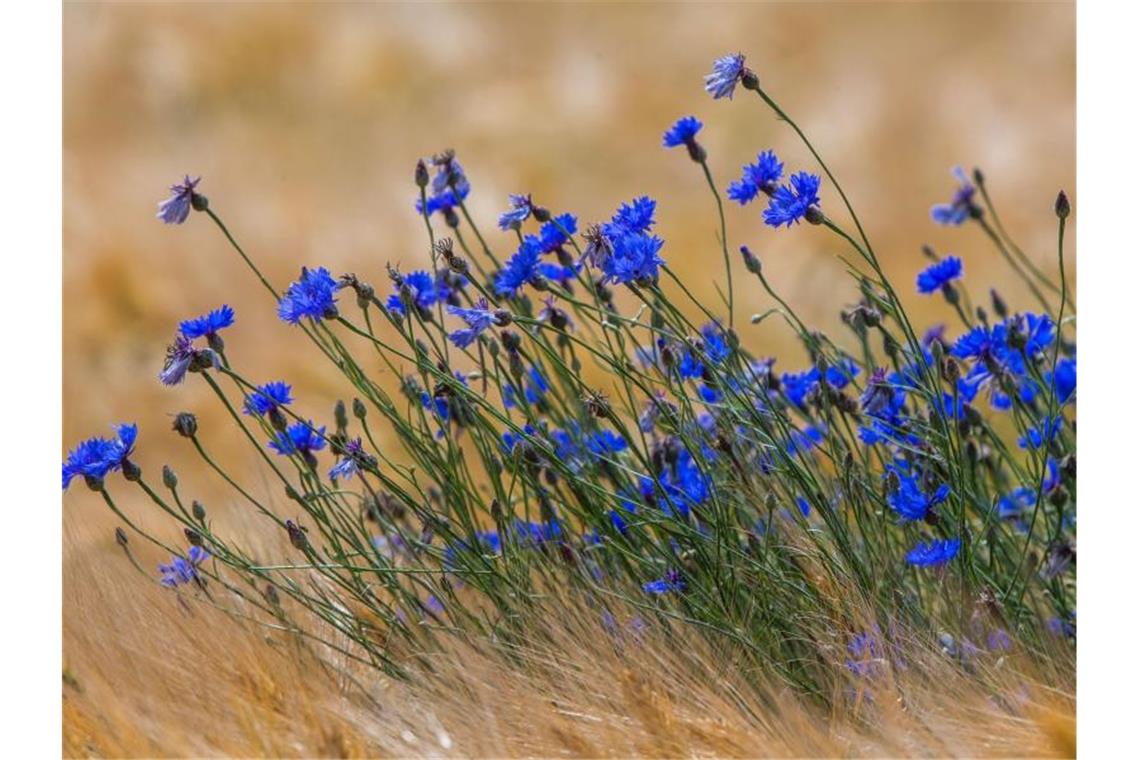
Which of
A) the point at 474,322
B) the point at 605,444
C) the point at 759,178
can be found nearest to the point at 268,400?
the point at 474,322

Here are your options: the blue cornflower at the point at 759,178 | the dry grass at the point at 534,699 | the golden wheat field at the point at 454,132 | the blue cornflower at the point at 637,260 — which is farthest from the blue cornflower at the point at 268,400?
the golden wheat field at the point at 454,132

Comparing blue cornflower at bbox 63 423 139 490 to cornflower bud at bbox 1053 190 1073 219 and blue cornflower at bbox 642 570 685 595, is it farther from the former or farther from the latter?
cornflower bud at bbox 1053 190 1073 219

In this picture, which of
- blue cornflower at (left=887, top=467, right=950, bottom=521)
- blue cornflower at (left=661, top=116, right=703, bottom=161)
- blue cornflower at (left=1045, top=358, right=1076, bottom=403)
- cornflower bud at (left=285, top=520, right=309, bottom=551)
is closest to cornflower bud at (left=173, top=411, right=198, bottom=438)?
cornflower bud at (left=285, top=520, right=309, bottom=551)

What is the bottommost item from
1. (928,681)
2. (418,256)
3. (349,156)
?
(928,681)

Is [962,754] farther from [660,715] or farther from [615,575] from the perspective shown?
[615,575]

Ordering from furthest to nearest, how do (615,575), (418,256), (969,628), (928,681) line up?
(418,256), (615,575), (969,628), (928,681)

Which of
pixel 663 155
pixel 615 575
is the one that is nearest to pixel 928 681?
pixel 615 575

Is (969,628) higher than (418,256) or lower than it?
lower
